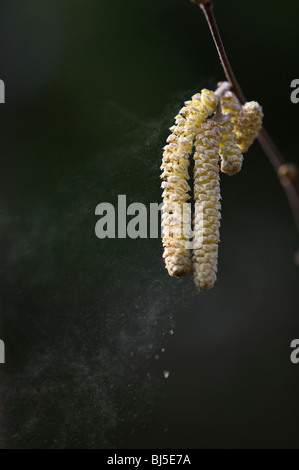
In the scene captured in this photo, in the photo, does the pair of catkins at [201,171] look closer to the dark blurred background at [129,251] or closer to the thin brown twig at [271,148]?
the thin brown twig at [271,148]

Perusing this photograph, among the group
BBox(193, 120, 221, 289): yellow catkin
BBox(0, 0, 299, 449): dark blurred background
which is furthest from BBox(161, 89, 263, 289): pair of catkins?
BBox(0, 0, 299, 449): dark blurred background

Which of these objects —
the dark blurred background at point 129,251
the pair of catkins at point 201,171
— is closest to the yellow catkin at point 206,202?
the pair of catkins at point 201,171

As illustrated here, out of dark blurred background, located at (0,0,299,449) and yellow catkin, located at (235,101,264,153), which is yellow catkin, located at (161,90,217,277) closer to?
yellow catkin, located at (235,101,264,153)

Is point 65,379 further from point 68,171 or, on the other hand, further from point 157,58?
point 157,58

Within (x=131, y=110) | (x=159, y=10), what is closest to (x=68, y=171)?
(x=131, y=110)

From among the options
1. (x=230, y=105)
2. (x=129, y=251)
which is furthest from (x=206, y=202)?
(x=129, y=251)

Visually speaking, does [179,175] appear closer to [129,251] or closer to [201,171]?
[201,171]
